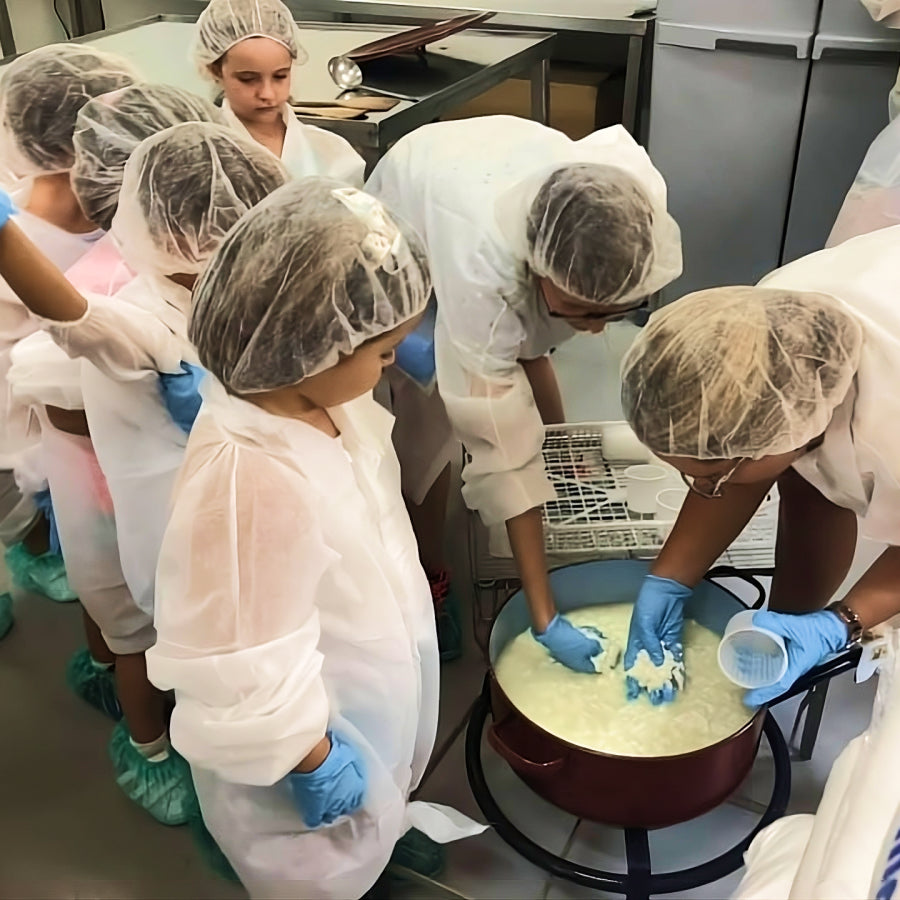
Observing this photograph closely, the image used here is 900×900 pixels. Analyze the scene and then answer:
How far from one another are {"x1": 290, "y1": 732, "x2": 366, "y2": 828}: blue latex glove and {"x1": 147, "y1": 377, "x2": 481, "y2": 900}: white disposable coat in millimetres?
22

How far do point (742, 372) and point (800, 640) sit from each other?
378 millimetres

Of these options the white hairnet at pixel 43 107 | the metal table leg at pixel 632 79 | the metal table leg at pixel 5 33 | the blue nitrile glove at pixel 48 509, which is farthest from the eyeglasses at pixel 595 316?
the metal table leg at pixel 5 33

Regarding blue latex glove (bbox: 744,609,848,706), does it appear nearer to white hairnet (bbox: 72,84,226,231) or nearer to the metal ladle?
white hairnet (bbox: 72,84,226,231)


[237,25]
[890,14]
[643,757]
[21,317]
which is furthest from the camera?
[890,14]

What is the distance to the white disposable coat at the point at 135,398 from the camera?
110 cm

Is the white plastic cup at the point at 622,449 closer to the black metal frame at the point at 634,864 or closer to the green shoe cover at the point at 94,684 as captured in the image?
the black metal frame at the point at 634,864

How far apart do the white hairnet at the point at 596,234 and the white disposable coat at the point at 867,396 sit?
18cm

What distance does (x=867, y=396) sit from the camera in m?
1.06

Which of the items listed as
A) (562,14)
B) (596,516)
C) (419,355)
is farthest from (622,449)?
(562,14)

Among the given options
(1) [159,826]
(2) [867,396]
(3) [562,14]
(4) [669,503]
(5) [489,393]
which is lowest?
(1) [159,826]

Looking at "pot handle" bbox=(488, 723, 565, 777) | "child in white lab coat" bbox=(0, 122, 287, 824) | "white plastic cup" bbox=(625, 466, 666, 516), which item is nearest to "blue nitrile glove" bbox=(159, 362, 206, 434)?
"child in white lab coat" bbox=(0, 122, 287, 824)

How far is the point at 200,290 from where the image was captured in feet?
2.89

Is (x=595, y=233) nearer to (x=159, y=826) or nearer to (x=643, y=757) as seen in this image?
(x=643, y=757)

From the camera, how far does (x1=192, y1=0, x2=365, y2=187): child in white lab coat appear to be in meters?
1.74
